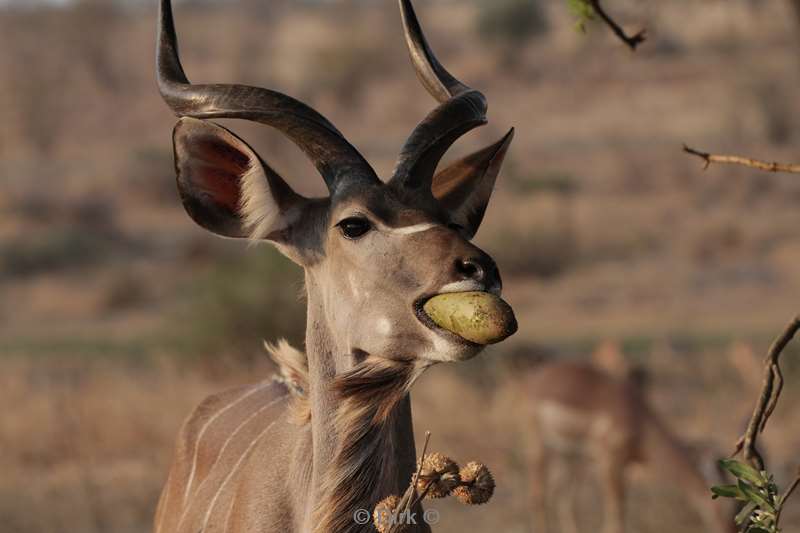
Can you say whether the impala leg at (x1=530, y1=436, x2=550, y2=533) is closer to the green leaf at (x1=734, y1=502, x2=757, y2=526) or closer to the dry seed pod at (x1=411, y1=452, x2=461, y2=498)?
the green leaf at (x1=734, y1=502, x2=757, y2=526)

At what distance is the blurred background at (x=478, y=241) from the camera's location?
38.3ft

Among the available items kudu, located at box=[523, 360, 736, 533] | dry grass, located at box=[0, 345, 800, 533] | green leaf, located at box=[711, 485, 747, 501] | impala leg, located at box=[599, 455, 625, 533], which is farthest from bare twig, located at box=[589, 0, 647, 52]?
dry grass, located at box=[0, 345, 800, 533]

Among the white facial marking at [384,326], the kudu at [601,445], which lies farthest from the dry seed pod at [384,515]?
the kudu at [601,445]

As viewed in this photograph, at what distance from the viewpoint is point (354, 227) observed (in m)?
4.12

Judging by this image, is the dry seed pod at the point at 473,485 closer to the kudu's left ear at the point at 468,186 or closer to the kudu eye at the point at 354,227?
the kudu eye at the point at 354,227

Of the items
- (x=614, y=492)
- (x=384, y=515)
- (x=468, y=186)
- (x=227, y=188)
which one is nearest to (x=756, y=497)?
(x=384, y=515)

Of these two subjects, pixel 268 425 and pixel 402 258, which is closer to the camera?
pixel 402 258

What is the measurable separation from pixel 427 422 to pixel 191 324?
5.48 metres

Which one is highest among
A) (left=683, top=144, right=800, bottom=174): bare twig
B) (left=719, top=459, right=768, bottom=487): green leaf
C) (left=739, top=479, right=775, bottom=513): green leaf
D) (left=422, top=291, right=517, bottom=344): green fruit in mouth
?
(left=683, top=144, right=800, bottom=174): bare twig

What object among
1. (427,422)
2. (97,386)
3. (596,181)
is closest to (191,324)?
(97,386)

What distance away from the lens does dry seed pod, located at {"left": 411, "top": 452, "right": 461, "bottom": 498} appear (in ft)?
11.6

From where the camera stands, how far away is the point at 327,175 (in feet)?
14.1

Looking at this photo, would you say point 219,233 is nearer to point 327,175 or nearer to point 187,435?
point 327,175

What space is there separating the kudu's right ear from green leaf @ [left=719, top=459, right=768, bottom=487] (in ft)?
5.30
